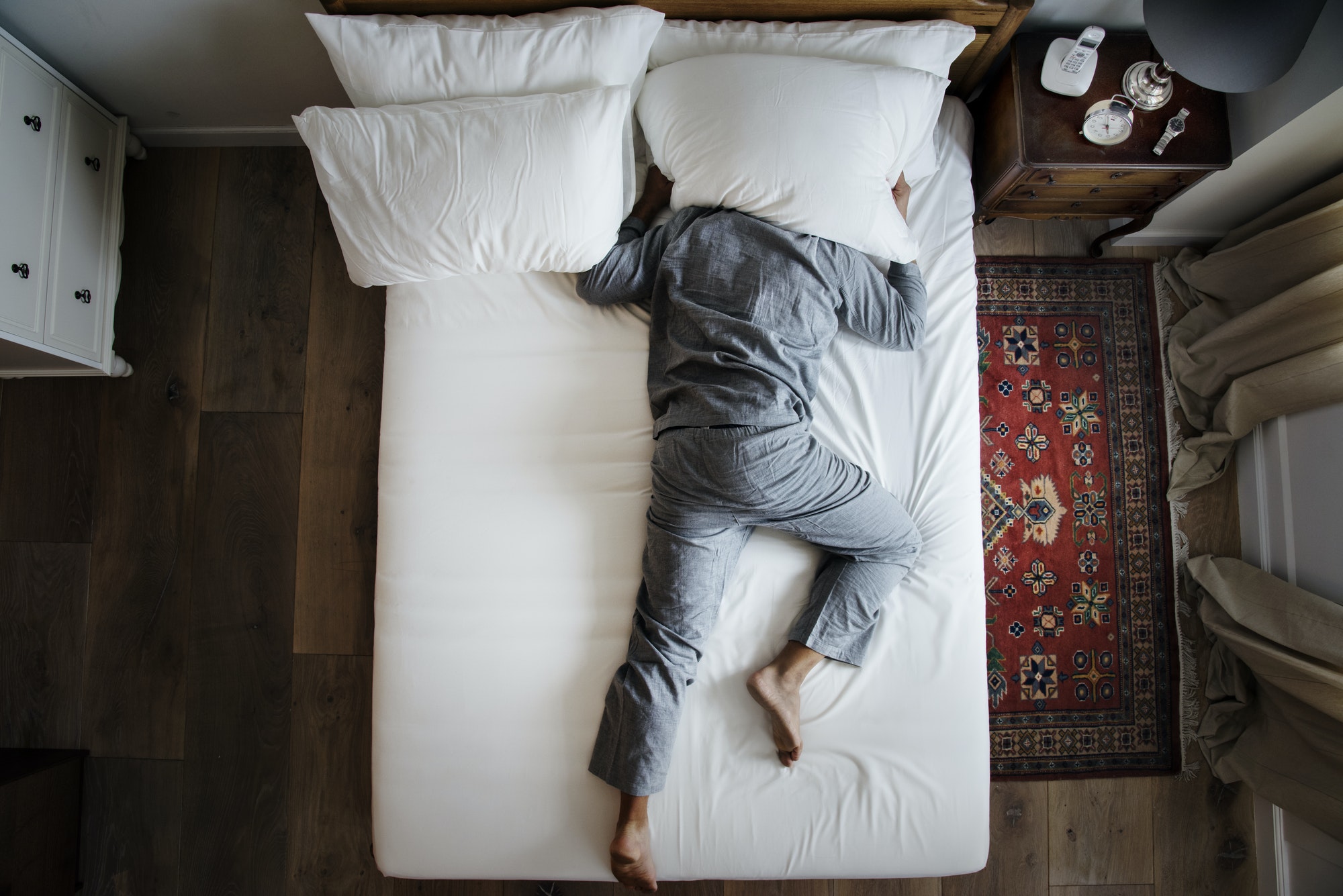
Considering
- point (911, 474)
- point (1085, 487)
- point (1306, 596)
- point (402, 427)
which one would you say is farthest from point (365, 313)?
point (1306, 596)

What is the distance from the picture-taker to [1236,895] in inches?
63.7

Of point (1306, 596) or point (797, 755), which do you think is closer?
point (797, 755)

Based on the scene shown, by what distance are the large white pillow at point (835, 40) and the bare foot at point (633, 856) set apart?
1.45 metres

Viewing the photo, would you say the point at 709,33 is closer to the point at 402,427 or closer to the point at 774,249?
the point at 774,249

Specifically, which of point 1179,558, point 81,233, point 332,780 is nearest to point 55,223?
point 81,233

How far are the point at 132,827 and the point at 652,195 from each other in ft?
6.19

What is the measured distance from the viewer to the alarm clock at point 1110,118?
1328mm

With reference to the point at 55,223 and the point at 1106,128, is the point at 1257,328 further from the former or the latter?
the point at 55,223

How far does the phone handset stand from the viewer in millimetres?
1238

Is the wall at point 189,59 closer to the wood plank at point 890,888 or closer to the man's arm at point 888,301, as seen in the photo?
the man's arm at point 888,301

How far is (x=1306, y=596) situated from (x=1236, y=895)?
77 centimetres

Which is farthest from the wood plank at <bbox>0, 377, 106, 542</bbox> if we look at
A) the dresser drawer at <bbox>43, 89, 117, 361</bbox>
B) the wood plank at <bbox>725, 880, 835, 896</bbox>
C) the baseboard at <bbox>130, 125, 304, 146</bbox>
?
the wood plank at <bbox>725, 880, 835, 896</bbox>

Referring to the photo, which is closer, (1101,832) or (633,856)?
(633,856)

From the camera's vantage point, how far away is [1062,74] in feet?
4.33
